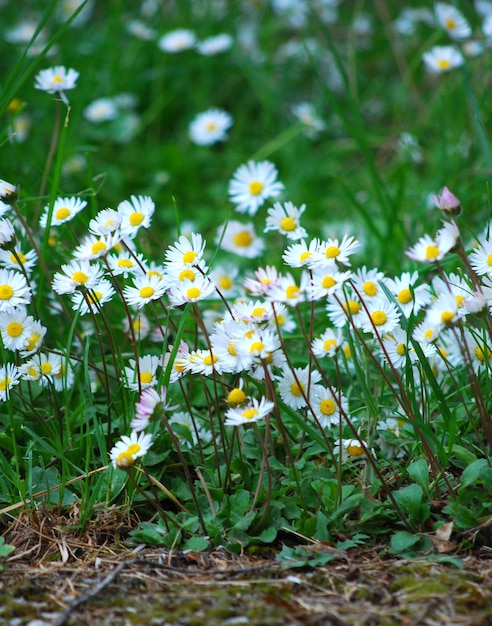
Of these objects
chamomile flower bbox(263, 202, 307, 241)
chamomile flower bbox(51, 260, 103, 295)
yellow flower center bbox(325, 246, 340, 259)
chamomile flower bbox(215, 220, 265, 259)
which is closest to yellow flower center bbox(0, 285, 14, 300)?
chamomile flower bbox(51, 260, 103, 295)

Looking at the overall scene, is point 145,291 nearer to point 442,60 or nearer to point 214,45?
point 442,60

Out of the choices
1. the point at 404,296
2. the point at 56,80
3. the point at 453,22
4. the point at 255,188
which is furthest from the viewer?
the point at 453,22

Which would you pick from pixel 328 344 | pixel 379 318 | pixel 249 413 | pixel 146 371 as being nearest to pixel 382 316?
pixel 379 318

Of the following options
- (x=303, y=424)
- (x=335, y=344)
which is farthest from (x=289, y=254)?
(x=303, y=424)

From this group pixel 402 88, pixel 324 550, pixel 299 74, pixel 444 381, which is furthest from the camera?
pixel 299 74

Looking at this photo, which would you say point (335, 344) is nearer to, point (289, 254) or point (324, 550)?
point (289, 254)

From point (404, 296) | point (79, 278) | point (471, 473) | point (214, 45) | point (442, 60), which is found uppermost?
point (214, 45)
